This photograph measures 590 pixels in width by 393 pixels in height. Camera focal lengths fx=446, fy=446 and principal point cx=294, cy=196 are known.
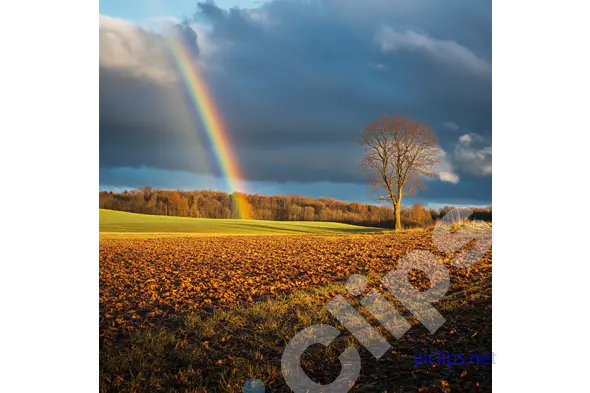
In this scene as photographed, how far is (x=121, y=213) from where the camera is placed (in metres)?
5.95

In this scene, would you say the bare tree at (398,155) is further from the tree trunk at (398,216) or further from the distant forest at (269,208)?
the distant forest at (269,208)

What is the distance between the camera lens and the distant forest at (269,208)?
5.82 m

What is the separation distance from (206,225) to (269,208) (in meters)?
0.93

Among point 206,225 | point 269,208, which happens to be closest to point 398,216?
point 269,208

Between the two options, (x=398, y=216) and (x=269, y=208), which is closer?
(x=398, y=216)

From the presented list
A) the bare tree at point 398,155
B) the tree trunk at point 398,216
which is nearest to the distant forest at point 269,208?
the tree trunk at point 398,216

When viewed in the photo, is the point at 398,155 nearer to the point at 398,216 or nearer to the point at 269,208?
the point at 398,216

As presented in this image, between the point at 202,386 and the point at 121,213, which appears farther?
the point at 121,213

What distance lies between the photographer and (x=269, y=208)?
6.23 metres

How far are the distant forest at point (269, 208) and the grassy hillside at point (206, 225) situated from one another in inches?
3.2

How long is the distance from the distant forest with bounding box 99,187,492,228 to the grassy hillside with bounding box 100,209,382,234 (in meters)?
0.08

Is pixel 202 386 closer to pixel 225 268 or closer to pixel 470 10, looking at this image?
pixel 225 268
